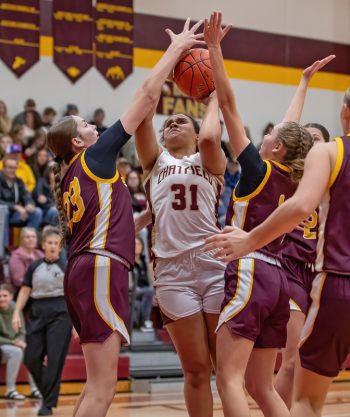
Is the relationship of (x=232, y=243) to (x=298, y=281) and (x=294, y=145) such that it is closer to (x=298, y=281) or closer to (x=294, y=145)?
(x=294, y=145)

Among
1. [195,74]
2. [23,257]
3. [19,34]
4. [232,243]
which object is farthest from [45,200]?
[232,243]

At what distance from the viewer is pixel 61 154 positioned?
466 centimetres

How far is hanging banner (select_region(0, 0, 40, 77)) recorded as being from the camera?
14.7 meters

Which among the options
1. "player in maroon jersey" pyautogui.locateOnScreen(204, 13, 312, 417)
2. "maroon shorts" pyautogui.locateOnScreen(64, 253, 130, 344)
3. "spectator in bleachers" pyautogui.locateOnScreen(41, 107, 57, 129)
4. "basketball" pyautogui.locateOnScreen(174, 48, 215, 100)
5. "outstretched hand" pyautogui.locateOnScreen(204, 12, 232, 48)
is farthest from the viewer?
"spectator in bleachers" pyautogui.locateOnScreen(41, 107, 57, 129)

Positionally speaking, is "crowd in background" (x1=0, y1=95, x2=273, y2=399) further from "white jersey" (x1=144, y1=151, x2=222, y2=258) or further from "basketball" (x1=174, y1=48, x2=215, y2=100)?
"basketball" (x1=174, y1=48, x2=215, y2=100)

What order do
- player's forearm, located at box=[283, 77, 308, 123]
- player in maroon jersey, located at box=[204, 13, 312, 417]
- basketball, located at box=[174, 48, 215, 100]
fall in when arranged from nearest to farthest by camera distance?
player in maroon jersey, located at box=[204, 13, 312, 417], basketball, located at box=[174, 48, 215, 100], player's forearm, located at box=[283, 77, 308, 123]

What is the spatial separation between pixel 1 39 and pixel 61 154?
10807 mm

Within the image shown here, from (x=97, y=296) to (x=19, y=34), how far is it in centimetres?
1150

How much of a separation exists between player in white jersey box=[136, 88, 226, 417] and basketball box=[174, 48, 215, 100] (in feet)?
0.29

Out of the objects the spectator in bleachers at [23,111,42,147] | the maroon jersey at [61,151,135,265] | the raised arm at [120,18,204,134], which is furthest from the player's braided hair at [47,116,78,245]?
Answer: the spectator in bleachers at [23,111,42,147]

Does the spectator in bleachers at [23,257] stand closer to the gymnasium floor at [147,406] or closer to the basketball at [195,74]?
the gymnasium floor at [147,406]

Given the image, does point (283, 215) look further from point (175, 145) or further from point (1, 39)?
point (1, 39)

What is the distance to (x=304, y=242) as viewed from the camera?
5.32m

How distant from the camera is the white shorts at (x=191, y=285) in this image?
463 centimetres
